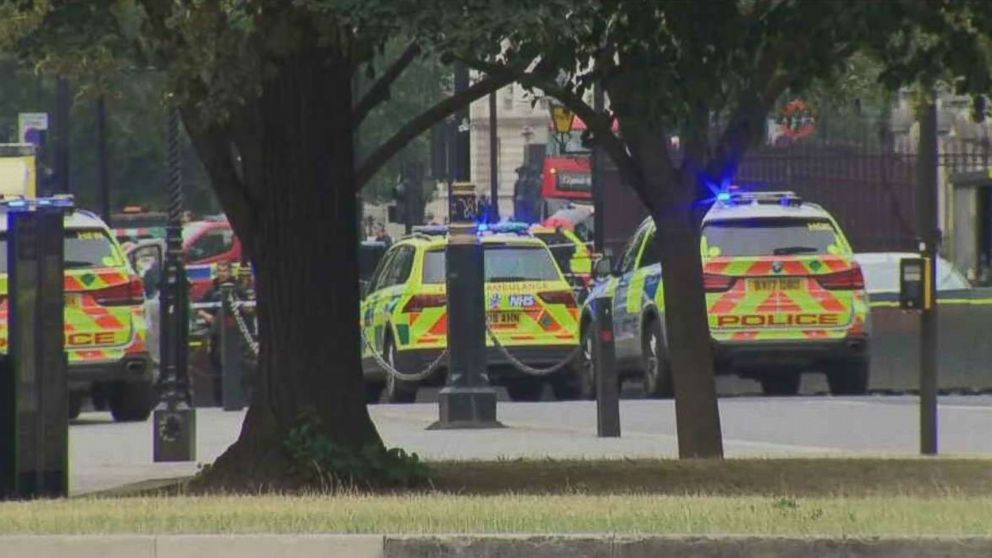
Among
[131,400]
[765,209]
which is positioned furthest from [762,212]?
[131,400]

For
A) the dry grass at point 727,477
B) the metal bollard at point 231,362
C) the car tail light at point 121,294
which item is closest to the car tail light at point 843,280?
the metal bollard at point 231,362

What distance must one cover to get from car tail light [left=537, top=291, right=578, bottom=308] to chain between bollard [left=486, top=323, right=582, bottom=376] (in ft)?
1.56

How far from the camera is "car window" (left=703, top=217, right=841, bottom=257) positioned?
2361cm

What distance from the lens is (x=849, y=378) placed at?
2489cm

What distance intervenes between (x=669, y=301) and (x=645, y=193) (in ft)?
2.27

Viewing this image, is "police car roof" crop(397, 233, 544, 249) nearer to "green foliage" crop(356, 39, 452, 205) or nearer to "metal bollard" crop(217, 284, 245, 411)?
"metal bollard" crop(217, 284, 245, 411)

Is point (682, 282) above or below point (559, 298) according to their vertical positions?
above

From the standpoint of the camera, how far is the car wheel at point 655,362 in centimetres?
2403

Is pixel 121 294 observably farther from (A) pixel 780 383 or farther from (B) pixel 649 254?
(A) pixel 780 383

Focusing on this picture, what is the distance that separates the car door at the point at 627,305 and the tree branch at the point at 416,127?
10.7m

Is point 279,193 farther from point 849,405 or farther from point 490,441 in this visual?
point 849,405

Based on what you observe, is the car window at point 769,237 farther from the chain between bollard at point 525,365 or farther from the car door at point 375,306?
the car door at point 375,306

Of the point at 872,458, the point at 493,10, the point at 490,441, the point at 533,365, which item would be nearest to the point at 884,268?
the point at 533,365

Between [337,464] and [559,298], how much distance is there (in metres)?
12.0
